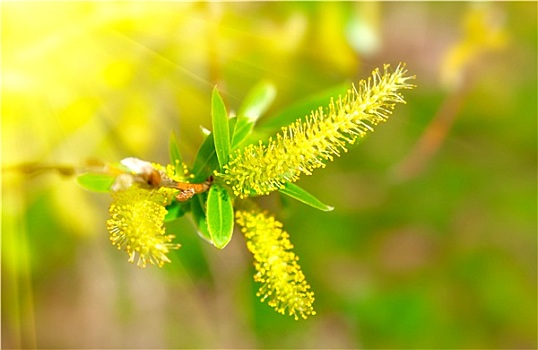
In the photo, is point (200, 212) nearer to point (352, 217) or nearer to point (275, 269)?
point (275, 269)

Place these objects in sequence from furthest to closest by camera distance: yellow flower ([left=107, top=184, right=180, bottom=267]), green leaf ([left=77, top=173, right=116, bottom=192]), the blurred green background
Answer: the blurred green background
green leaf ([left=77, top=173, right=116, bottom=192])
yellow flower ([left=107, top=184, right=180, bottom=267])

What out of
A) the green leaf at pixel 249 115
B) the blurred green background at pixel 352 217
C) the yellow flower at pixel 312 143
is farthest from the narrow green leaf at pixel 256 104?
the blurred green background at pixel 352 217

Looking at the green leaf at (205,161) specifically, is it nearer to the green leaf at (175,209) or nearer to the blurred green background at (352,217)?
the green leaf at (175,209)

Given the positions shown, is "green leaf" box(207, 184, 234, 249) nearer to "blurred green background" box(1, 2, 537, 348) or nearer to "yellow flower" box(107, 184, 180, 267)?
"yellow flower" box(107, 184, 180, 267)

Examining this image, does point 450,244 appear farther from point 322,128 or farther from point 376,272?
point 322,128

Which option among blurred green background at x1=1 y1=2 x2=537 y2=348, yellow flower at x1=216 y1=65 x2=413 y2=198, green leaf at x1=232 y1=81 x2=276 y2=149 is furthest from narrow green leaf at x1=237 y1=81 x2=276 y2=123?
blurred green background at x1=1 y1=2 x2=537 y2=348

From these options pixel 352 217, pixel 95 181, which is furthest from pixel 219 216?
pixel 352 217
